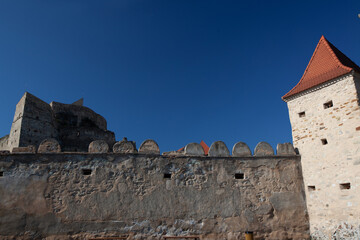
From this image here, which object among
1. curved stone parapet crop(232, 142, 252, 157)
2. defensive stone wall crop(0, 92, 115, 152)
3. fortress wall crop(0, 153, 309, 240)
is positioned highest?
defensive stone wall crop(0, 92, 115, 152)

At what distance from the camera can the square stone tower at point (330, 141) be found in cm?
756

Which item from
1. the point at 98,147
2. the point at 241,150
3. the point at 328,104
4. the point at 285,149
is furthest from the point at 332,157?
the point at 98,147

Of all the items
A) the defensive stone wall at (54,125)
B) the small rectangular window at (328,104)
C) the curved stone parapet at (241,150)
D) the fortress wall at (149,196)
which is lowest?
the fortress wall at (149,196)

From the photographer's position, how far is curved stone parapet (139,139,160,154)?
834 cm

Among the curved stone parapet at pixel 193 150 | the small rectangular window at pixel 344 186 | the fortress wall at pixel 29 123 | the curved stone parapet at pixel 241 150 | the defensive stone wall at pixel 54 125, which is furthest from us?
the defensive stone wall at pixel 54 125

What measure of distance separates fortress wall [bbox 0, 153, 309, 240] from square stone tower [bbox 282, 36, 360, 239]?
Answer: 1.68 ft

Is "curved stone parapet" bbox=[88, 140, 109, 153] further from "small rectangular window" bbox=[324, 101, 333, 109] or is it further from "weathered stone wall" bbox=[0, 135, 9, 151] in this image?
"weathered stone wall" bbox=[0, 135, 9, 151]

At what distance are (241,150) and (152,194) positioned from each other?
307 centimetres

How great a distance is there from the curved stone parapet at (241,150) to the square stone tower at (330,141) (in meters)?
1.73

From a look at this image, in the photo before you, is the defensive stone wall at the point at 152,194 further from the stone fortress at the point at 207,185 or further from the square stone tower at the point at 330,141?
the square stone tower at the point at 330,141

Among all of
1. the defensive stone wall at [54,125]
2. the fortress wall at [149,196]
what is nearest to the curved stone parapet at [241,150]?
the fortress wall at [149,196]

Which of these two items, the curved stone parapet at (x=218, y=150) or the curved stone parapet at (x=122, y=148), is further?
the curved stone parapet at (x=218, y=150)

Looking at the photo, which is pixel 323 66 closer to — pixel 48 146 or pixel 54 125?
pixel 48 146

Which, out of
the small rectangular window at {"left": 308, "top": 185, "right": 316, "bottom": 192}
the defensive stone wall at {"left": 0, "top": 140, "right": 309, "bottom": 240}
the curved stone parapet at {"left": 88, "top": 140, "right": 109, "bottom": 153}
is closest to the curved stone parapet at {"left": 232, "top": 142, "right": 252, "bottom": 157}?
the defensive stone wall at {"left": 0, "top": 140, "right": 309, "bottom": 240}
